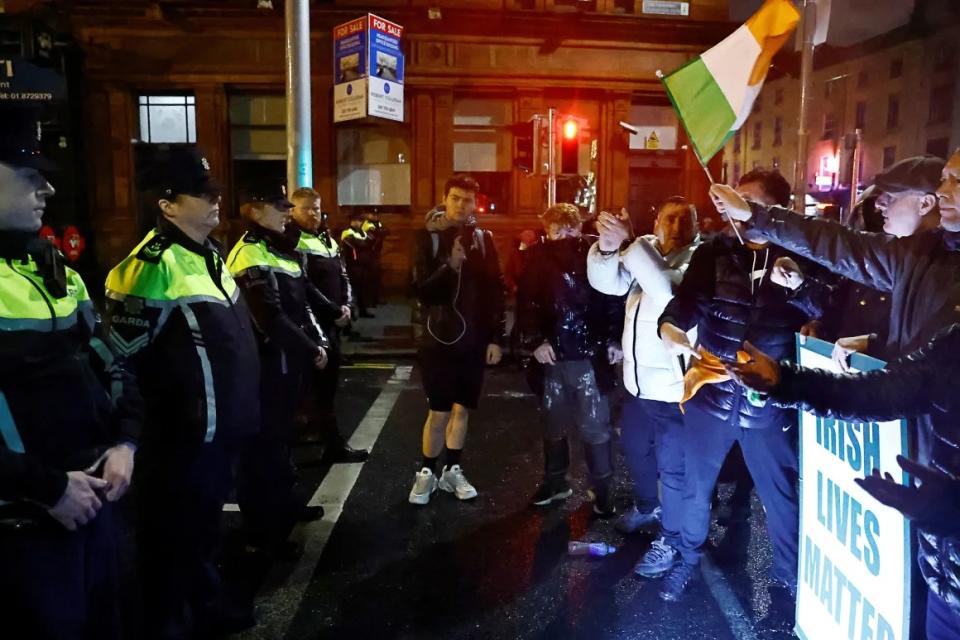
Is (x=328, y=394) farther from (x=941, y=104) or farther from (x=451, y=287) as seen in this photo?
(x=941, y=104)

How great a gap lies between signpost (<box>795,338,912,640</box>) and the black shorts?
2385 millimetres

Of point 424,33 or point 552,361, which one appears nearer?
point 552,361

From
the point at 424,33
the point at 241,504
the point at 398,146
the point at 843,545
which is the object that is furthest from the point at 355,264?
the point at 843,545

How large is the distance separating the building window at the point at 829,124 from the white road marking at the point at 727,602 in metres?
59.6

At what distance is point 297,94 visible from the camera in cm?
973

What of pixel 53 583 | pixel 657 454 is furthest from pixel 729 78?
pixel 53 583

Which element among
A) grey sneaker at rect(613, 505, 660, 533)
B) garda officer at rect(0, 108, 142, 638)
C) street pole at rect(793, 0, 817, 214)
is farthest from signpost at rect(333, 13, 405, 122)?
garda officer at rect(0, 108, 142, 638)

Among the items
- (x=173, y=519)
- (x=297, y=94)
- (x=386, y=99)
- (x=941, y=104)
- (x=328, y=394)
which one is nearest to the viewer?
(x=173, y=519)

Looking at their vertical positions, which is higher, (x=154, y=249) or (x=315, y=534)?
(x=154, y=249)

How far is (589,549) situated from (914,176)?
266cm

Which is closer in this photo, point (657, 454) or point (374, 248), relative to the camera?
point (657, 454)

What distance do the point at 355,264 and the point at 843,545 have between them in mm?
11262

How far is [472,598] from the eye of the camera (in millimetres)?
3717

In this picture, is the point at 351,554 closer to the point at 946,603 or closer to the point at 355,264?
the point at 946,603
